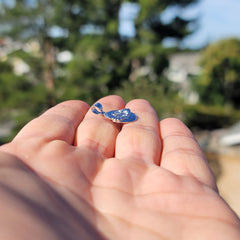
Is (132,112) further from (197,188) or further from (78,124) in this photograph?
(197,188)

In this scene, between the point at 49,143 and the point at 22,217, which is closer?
the point at 22,217

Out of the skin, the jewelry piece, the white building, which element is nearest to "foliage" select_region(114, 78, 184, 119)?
the jewelry piece

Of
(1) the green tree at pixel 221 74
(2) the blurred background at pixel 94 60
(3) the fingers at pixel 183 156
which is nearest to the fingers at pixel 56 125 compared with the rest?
(3) the fingers at pixel 183 156

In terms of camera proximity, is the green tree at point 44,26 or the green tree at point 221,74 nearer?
the green tree at point 44,26

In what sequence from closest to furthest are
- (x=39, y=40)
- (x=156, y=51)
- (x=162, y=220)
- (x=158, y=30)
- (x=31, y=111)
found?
(x=162, y=220) → (x=31, y=111) → (x=39, y=40) → (x=156, y=51) → (x=158, y=30)

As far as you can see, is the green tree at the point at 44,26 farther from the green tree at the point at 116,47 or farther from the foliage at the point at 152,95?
the foliage at the point at 152,95

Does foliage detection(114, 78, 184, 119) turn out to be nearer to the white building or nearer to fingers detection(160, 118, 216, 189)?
fingers detection(160, 118, 216, 189)

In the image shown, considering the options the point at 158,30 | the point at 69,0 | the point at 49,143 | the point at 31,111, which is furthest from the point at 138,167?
the point at 158,30
